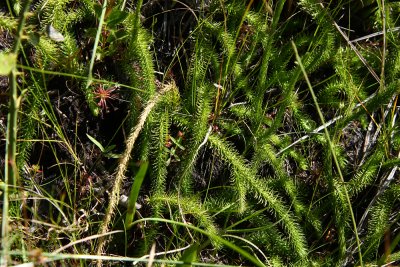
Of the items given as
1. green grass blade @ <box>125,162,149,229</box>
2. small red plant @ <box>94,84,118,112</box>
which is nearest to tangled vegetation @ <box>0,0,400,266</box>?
small red plant @ <box>94,84,118,112</box>

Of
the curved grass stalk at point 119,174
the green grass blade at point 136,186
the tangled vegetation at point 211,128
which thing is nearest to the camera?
the green grass blade at point 136,186

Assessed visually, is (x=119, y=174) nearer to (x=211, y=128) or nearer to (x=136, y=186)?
(x=136, y=186)

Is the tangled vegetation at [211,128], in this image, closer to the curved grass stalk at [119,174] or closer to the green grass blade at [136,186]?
the curved grass stalk at [119,174]

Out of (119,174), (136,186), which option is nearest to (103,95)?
(119,174)

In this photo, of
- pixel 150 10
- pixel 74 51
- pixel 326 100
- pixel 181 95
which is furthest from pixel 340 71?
pixel 74 51

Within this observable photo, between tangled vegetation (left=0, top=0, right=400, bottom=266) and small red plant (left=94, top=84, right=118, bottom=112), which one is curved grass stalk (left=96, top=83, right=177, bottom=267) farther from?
small red plant (left=94, top=84, right=118, bottom=112)

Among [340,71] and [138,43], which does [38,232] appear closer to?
[138,43]

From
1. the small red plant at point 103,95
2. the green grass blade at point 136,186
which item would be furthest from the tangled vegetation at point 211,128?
the green grass blade at point 136,186
